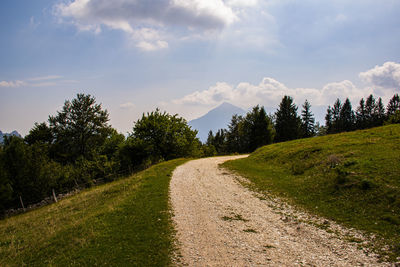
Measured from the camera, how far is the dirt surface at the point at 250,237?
7895 mm

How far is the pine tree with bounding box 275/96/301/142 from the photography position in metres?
78.6

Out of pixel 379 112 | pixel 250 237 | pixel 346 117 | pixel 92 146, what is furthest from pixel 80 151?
pixel 379 112

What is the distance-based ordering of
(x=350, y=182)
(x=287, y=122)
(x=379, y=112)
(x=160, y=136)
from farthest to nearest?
(x=379, y=112) < (x=287, y=122) < (x=160, y=136) < (x=350, y=182)

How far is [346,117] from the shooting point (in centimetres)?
11612

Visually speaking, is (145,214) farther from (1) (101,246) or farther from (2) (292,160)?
(2) (292,160)

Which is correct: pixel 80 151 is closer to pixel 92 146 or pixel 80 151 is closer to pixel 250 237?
pixel 92 146

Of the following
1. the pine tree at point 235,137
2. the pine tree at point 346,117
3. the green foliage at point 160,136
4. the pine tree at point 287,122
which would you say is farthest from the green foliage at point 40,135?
the pine tree at point 346,117

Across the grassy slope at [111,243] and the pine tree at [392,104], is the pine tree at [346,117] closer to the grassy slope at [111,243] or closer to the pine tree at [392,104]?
the pine tree at [392,104]

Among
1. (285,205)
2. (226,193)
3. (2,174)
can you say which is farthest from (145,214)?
(2,174)

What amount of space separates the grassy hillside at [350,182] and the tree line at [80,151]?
97.5 ft

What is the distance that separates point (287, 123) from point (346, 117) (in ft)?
197

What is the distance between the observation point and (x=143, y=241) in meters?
9.66

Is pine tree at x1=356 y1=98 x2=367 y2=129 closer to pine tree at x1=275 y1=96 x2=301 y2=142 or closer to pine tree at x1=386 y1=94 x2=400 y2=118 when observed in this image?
pine tree at x1=386 y1=94 x2=400 y2=118

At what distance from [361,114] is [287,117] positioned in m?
67.0
